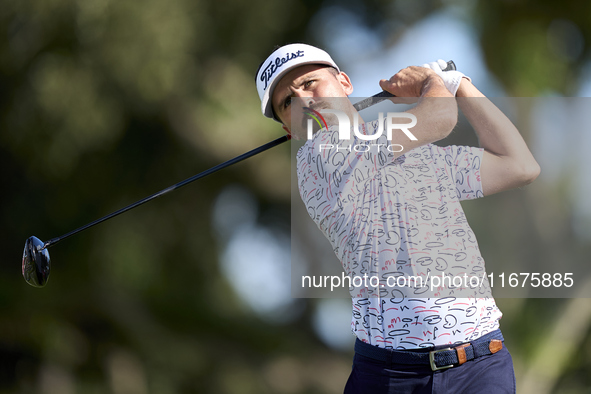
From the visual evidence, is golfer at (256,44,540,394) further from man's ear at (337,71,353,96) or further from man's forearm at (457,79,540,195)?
man's ear at (337,71,353,96)

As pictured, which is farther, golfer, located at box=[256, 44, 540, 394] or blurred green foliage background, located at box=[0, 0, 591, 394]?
blurred green foliage background, located at box=[0, 0, 591, 394]

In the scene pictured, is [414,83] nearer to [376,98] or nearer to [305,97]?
[376,98]

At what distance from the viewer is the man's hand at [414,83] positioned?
1303 mm

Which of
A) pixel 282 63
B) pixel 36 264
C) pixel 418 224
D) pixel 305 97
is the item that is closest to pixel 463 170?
pixel 418 224

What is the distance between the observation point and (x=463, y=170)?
1.42 meters

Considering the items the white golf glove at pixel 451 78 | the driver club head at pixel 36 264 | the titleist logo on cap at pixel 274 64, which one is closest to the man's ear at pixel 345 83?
the titleist logo on cap at pixel 274 64

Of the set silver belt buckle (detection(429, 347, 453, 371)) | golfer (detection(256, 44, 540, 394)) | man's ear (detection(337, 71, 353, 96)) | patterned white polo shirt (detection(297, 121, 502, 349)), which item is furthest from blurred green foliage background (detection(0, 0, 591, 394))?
silver belt buckle (detection(429, 347, 453, 371))

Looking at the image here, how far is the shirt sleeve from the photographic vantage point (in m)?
1.41

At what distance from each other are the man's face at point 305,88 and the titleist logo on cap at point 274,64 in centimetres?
3

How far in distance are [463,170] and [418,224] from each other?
21 cm

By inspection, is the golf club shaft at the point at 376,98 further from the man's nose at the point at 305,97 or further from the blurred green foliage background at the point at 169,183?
the blurred green foliage background at the point at 169,183

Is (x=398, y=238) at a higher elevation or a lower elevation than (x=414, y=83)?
lower

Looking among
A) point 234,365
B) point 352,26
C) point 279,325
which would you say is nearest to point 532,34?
point 352,26

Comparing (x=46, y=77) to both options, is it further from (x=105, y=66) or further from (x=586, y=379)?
(x=586, y=379)
